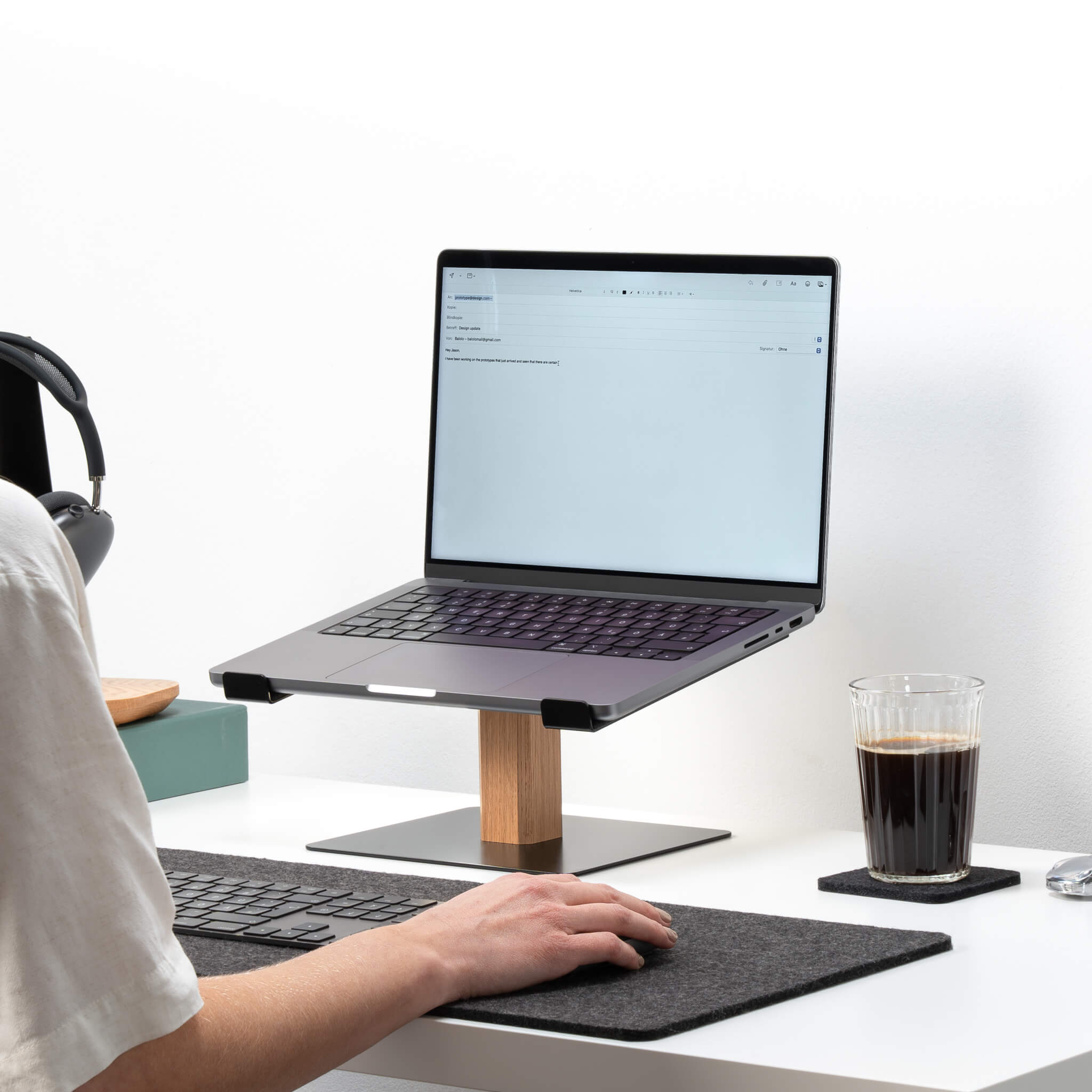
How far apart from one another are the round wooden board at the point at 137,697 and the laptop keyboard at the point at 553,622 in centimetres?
19

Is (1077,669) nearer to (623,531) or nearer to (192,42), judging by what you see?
(623,531)

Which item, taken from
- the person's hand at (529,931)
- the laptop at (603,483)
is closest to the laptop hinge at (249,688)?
the laptop at (603,483)

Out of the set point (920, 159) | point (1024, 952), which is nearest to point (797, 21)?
point (920, 159)

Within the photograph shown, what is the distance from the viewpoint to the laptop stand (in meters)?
1.11

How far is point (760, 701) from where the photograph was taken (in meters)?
1.41

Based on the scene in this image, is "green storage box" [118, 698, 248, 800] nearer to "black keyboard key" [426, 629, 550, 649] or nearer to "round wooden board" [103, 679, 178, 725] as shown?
"round wooden board" [103, 679, 178, 725]

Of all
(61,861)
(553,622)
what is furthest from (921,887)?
(61,861)

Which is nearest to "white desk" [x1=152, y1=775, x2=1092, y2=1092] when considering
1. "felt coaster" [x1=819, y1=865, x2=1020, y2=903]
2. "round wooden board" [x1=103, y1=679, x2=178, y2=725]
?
"felt coaster" [x1=819, y1=865, x2=1020, y2=903]

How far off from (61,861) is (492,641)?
60cm

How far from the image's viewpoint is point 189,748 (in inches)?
52.6

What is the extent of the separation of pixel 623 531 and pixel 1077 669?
0.37 meters

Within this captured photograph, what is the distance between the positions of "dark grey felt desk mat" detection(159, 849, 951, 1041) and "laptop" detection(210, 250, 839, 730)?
0.24 meters

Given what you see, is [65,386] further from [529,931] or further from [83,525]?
[529,931]

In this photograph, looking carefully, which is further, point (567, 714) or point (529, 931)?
point (567, 714)
